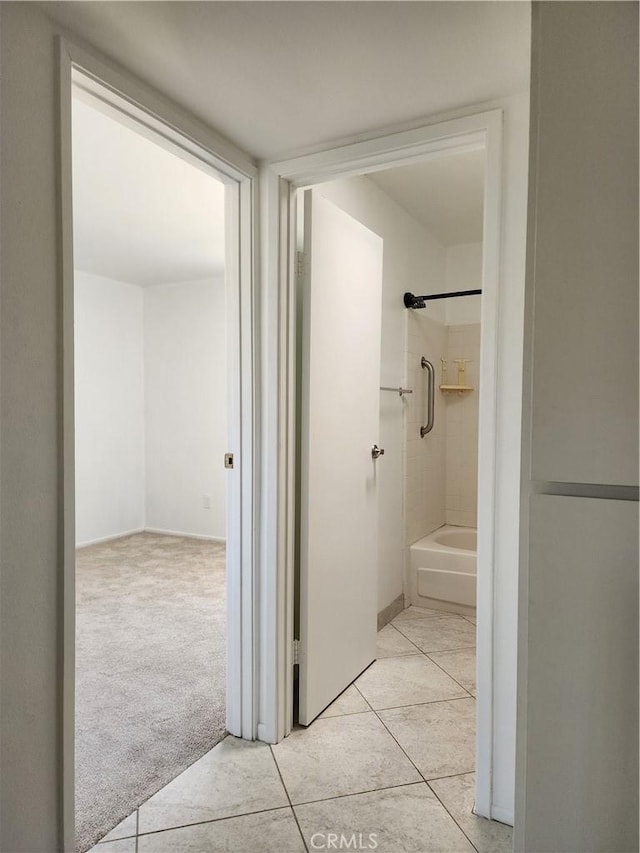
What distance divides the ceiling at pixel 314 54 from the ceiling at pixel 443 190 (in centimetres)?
86

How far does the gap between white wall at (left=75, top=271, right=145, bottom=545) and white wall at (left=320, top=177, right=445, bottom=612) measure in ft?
9.72

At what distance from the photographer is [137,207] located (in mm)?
3479

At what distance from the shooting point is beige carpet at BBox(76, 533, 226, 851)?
6.12 ft

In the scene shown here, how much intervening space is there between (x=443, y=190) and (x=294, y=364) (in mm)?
1662

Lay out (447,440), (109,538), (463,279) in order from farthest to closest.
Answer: (109,538)
(447,440)
(463,279)

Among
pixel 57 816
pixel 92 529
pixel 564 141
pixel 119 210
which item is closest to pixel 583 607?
pixel 564 141

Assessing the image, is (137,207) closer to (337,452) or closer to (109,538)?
(337,452)

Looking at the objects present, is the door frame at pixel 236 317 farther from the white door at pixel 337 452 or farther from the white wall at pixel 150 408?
the white wall at pixel 150 408

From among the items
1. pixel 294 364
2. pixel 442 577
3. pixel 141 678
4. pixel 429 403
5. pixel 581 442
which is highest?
pixel 294 364

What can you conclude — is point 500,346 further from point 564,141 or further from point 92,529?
point 92,529

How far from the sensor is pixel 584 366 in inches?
40.0

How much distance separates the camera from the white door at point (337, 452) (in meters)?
2.17

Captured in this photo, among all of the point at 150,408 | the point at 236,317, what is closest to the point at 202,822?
the point at 236,317

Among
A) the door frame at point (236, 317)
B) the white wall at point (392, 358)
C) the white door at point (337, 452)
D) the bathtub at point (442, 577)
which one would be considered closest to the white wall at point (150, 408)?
the white wall at point (392, 358)
